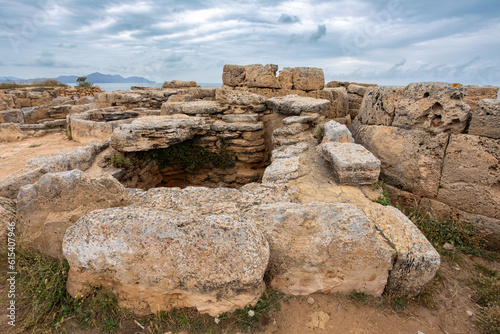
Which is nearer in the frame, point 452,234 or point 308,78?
point 452,234

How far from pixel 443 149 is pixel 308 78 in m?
Answer: 4.45

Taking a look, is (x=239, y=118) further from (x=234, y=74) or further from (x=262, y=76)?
(x=234, y=74)

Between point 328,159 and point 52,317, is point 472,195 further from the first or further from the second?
point 52,317

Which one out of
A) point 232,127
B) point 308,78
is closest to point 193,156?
point 232,127

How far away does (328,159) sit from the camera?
11.6 feet

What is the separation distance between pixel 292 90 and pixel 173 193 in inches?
209

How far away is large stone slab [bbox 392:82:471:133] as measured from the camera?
317 centimetres

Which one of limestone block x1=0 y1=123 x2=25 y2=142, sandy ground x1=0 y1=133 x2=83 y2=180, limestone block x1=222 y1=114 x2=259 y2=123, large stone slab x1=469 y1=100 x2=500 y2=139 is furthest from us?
limestone block x1=0 y1=123 x2=25 y2=142

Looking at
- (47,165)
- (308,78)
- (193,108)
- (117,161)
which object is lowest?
(117,161)

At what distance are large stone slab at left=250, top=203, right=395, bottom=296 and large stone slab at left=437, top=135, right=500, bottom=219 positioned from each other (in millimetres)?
1737

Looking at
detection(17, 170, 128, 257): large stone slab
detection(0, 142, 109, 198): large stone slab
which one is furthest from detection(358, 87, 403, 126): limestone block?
detection(0, 142, 109, 198): large stone slab

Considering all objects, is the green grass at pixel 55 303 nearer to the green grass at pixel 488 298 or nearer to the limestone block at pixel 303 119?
the green grass at pixel 488 298

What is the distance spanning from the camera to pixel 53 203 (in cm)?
259

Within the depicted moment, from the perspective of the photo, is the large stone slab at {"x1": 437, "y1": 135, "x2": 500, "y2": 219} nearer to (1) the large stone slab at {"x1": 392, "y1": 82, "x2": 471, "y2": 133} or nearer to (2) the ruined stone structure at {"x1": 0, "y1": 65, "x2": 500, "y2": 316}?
(2) the ruined stone structure at {"x1": 0, "y1": 65, "x2": 500, "y2": 316}
